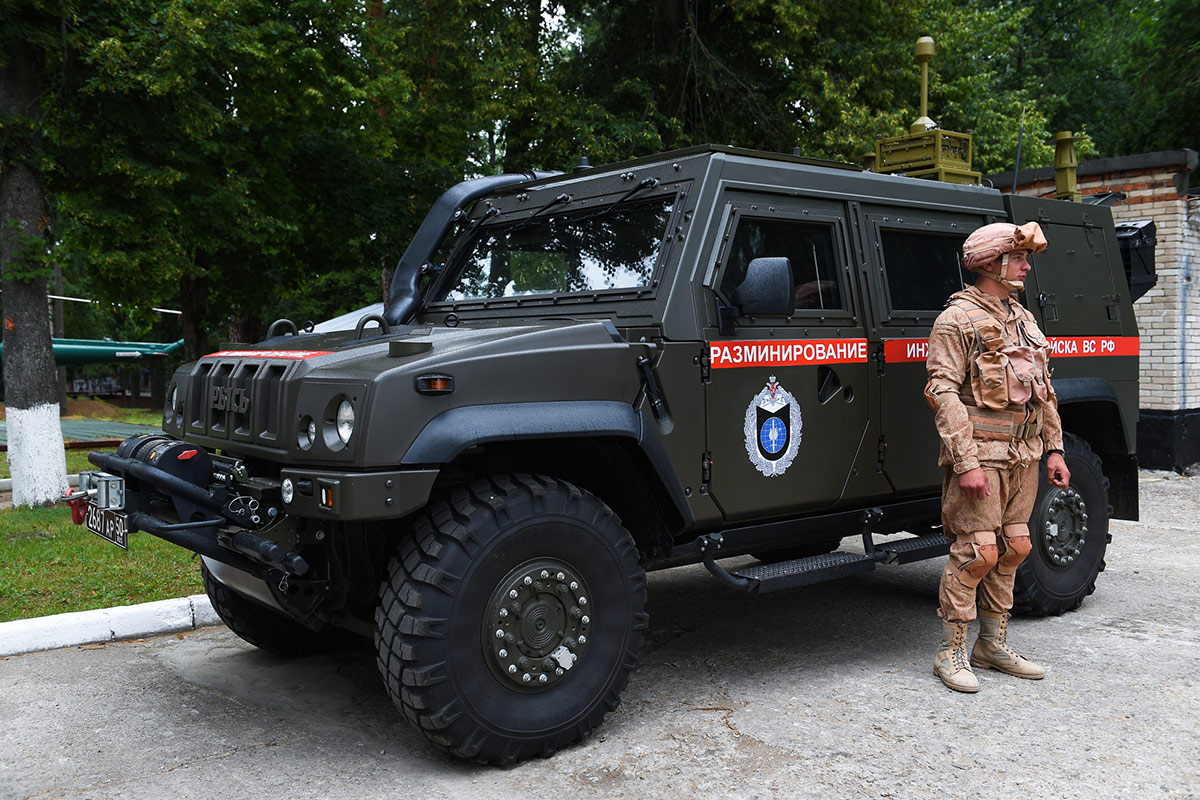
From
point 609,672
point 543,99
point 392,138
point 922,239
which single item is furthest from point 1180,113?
point 609,672

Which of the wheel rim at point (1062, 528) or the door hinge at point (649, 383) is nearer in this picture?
the door hinge at point (649, 383)

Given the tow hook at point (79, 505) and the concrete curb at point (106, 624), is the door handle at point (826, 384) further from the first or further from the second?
the concrete curb at point (106, 624)

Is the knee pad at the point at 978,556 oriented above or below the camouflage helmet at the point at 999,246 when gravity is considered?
below

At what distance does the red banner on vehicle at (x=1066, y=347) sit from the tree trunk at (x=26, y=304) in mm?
7517

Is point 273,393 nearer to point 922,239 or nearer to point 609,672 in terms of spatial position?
point 609,672

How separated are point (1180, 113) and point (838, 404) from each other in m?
19.9

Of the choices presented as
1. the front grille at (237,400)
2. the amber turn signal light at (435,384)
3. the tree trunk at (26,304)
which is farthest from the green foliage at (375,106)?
the amber turn signal light at (435,384)

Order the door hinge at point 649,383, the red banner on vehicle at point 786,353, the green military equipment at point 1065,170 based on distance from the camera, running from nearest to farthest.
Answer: the door hinge at point 649,383 → the red banner on vehicle at point 786,353 → the green military equipment at point 1065,170

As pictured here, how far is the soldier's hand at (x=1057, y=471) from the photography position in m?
4.77

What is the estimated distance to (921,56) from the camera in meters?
6.75

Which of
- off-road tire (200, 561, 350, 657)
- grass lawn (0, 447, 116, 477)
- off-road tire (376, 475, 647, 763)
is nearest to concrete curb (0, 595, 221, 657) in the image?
off-road tire (200, 561, 350, 657)

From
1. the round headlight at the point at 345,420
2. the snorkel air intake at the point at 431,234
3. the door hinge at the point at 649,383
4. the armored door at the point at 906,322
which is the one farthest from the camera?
the snorkel air intake at the point at 431,234

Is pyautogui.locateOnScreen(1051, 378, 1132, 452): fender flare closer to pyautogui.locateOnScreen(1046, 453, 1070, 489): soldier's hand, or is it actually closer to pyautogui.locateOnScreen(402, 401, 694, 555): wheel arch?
pyautogui.locateOnScreen(1046, 453, 1070, 489): soldier's hand

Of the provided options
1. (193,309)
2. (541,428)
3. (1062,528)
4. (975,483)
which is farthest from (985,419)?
(193,309)
